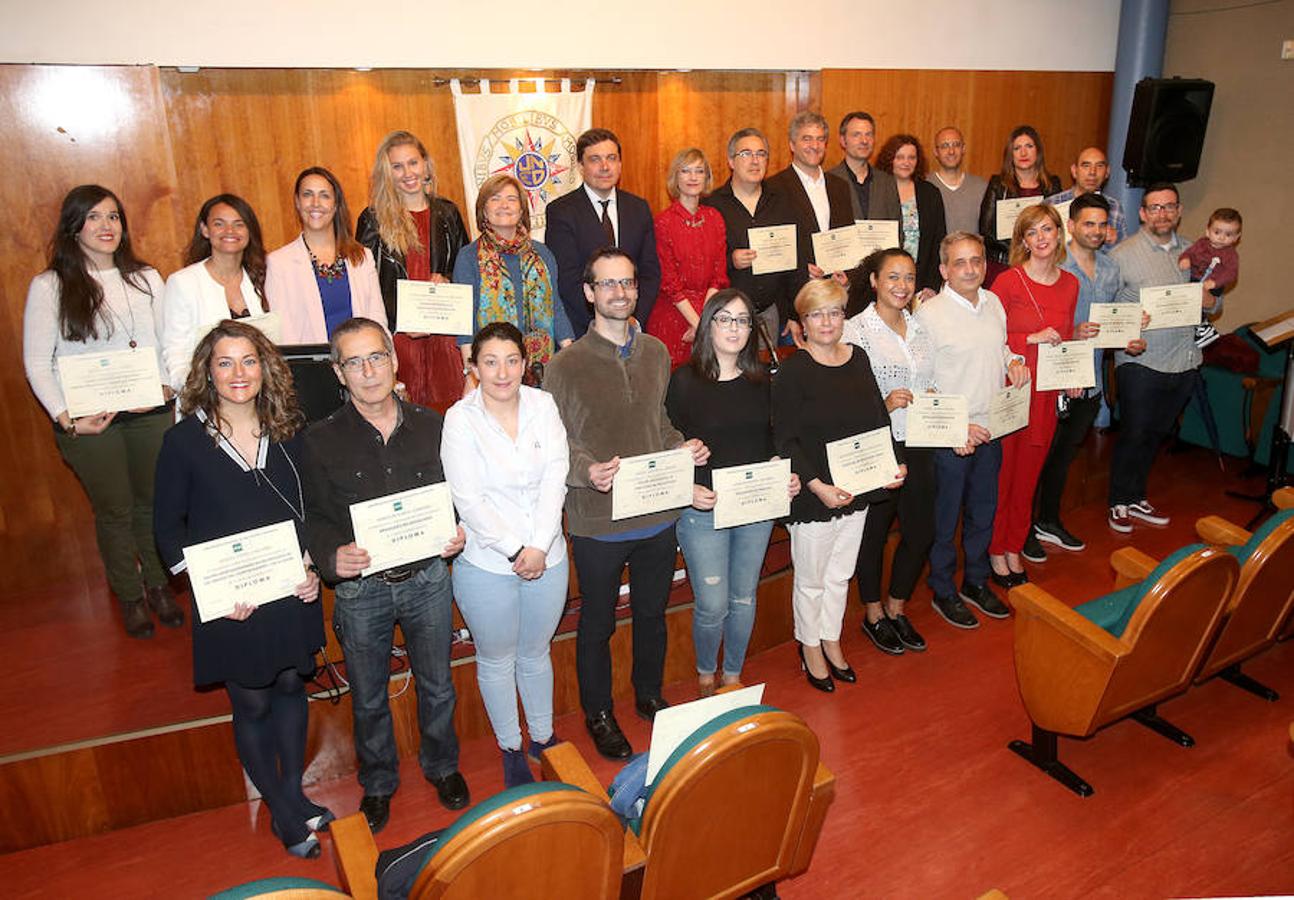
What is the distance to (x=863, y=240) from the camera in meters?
4.96

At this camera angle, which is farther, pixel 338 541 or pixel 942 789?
pixel 942 789

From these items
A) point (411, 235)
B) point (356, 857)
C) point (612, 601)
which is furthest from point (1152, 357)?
point (356, 857)

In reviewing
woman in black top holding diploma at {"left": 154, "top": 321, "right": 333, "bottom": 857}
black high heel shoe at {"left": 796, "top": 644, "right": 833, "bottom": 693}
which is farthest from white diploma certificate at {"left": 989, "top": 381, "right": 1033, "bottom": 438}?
woman in black top holding diploma at {"left": 154, "top": 321, "right": 333, "bottom": 857}

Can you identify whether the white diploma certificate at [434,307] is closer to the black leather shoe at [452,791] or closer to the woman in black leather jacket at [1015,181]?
the black leather shoe at [452,791]

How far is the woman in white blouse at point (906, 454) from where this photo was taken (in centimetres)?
397

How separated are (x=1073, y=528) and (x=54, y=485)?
5617 mm

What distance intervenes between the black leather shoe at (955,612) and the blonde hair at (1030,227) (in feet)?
5.56

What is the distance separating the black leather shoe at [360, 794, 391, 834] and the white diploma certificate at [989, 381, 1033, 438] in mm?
2987

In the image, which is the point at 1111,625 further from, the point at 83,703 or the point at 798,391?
the point at 83,703

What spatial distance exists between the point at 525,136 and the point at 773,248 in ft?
6.56

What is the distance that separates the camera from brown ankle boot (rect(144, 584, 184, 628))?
4.17 meters

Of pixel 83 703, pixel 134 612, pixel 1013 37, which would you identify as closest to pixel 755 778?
pixel 83 703

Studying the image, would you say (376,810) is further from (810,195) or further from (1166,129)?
(1166,129)

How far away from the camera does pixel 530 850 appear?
6.45ft
